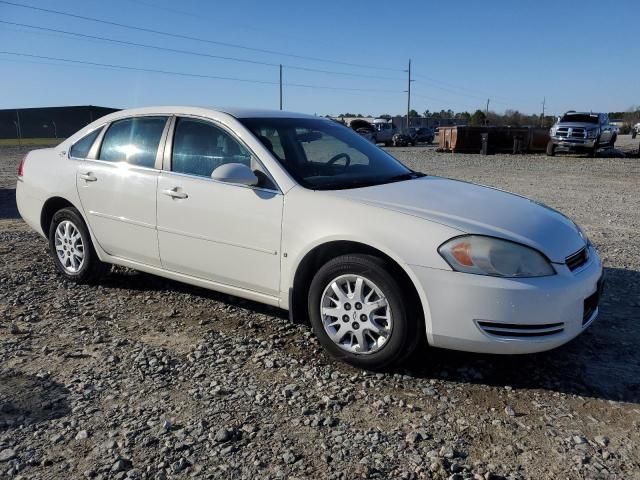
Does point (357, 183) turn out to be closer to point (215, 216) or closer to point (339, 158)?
point (339, 158)

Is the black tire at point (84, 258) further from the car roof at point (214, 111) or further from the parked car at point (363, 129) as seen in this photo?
the parked car at point (363, 129)

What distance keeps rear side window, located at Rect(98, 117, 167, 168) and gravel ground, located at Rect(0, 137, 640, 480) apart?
121cm

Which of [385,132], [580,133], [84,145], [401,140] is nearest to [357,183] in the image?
[84,145]

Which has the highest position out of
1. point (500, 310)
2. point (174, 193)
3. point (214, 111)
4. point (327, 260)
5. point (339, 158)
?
point (214, 111)

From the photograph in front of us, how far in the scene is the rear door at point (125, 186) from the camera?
4.38 m

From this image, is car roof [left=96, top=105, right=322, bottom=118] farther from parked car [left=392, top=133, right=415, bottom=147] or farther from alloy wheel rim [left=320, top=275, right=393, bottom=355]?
parked car [left=392, top=133, right=415, bottom=147]

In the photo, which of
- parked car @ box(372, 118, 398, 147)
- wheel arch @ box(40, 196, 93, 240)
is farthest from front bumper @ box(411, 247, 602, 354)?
parked car @ box(372, 118, 398, 147)

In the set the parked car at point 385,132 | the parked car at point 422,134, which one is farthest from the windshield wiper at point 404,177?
the parked car at point 422,134

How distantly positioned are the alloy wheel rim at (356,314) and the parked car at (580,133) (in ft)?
78.3

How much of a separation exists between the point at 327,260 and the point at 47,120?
49685 mm

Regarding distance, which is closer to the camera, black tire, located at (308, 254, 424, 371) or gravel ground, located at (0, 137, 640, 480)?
gravel ground, located at (0, 137, 640, 480)

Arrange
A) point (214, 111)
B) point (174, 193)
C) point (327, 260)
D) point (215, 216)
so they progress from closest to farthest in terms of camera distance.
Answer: point (327, 260) < point (215, 216) < point (174, 193) < point (214, 111)

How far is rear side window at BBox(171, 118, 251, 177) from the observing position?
13.4ft

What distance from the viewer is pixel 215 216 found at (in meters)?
3.93
